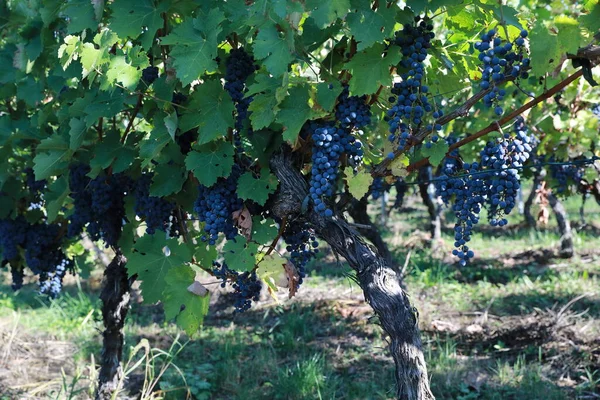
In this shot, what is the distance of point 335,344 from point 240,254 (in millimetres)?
3427

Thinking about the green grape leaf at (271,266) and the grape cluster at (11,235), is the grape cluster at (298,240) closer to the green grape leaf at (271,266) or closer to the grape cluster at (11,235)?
the green grape leaf at (271,266)

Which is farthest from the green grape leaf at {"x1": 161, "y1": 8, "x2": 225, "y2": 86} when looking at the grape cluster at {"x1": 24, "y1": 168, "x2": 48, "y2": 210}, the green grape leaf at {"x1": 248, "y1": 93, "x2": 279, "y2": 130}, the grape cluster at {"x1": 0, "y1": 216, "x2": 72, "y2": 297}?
the grape cluster at {"x1": 0, "y1": 216, "x2": 72, "y2": 297}

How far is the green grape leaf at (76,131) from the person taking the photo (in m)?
2.83

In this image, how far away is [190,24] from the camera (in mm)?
2275

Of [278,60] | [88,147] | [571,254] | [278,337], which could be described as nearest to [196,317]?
[278,60]

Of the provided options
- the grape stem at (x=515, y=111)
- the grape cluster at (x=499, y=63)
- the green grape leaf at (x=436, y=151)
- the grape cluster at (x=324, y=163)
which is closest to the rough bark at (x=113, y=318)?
the grape cluster at (x=324, y=163)

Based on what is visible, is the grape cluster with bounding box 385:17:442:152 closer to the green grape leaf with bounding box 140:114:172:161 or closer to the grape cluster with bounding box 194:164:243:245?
the grape cluster with bounding box 194:164:243:245

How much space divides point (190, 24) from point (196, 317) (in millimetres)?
1148

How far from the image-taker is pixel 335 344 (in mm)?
5648

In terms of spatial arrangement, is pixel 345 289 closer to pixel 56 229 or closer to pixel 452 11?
pixel 56 229

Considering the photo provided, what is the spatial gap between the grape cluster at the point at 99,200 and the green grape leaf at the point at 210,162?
0.89 m

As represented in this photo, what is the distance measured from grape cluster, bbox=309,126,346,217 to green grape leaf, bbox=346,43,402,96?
181mm

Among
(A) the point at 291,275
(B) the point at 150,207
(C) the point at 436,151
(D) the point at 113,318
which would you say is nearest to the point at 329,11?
(C) the point at 436,151

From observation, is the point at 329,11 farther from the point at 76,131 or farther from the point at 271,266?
the point at 76,131
